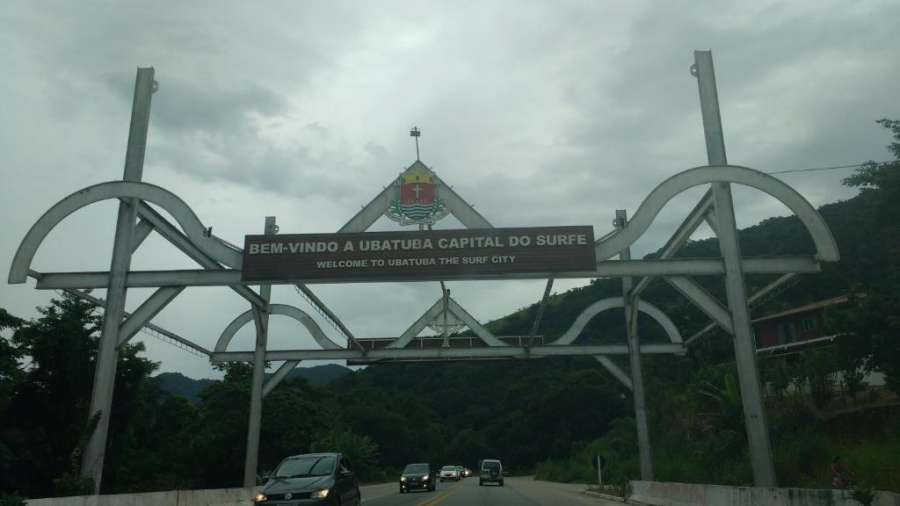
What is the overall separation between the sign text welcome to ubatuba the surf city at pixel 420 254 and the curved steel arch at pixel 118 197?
3.11 ft

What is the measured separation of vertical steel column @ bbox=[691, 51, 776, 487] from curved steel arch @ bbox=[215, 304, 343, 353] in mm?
14346

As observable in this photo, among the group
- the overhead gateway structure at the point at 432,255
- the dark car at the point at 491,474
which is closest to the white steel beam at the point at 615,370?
the overhead gateway structure at the point at 432,255

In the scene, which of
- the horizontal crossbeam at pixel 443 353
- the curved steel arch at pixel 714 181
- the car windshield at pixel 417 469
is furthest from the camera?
the car windshield at pixel 417 469

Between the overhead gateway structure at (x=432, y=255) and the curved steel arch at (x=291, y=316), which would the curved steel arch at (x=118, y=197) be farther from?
the curved steel arch at (x=291, y=316)

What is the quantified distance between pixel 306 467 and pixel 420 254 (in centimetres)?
615

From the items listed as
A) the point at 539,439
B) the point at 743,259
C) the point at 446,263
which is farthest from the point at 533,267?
the point at 539,439

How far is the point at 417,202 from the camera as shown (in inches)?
821

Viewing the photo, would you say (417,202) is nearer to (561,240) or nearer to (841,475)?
(561,240)

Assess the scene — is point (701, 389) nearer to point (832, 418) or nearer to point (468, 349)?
point (832, 418)

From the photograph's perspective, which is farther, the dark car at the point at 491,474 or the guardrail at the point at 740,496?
the dark car at the point at 491,474

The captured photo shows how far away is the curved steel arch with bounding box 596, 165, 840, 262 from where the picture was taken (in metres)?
17.7

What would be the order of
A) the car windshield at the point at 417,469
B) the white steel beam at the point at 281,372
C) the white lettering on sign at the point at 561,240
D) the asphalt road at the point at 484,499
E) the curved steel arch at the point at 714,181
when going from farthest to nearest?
the car windshield at the point at 417,469, the white steel beam at the point at 281,372, the asphalt road at the point at 484,499, the white lettering on sign at the point at 561,240, the curved steel arch at the point at 714,181

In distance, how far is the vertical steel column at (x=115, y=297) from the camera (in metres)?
17.9

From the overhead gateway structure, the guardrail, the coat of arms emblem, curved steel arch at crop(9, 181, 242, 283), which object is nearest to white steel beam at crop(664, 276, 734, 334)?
the overhead gateway structure
